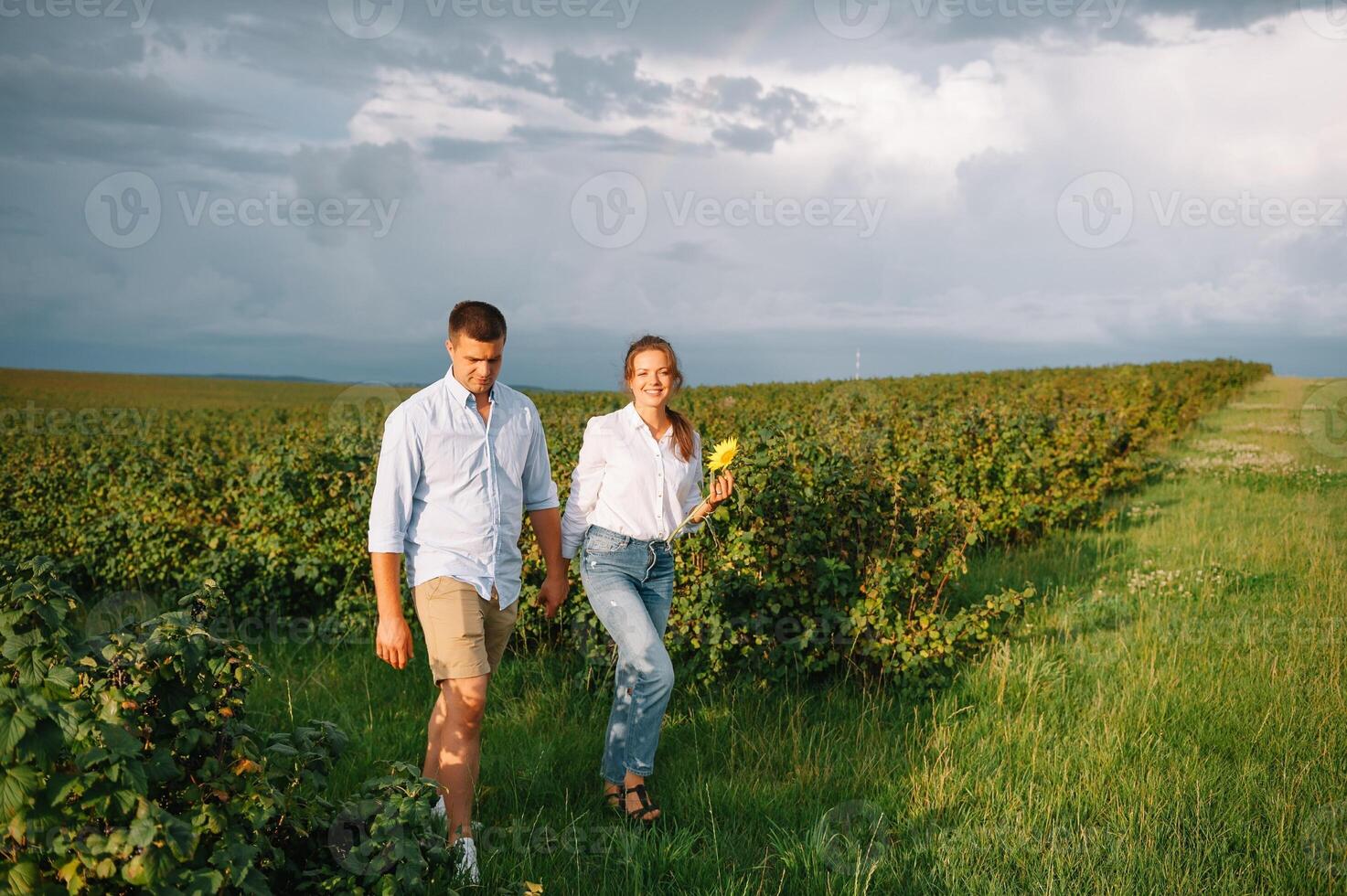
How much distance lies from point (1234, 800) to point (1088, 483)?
718 cm

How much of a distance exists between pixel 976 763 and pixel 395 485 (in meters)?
3.03

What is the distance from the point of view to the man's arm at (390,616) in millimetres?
3395

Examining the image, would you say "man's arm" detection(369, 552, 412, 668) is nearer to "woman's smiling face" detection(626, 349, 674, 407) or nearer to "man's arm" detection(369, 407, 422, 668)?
"man's arm" detection(369, 407, 422, 668)

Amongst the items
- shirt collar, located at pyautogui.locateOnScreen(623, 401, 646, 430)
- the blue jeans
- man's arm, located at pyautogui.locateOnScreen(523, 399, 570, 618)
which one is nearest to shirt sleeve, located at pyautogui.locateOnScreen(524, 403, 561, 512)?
man's arm, located at pyautogui.locateOnScreen(523, 399, 570, 618)

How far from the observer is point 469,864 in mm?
3287

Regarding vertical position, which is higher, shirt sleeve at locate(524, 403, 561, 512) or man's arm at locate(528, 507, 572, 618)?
shirt sleeve at locate(524, 403, 561, 512)

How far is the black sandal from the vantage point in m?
3.94

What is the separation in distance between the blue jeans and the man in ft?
1.39

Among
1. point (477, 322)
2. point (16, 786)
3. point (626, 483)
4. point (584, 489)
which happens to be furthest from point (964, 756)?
point (16, 786)

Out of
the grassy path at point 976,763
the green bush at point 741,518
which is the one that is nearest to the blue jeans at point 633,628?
the grassy path at point 976,763

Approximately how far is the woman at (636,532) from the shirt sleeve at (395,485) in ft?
2.77

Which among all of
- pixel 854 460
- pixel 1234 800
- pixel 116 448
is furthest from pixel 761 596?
pixel 116 448

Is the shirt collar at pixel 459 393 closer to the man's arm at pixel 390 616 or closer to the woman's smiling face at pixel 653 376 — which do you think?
the man's arm at pixel 390 616

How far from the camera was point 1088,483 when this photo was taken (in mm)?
10828
